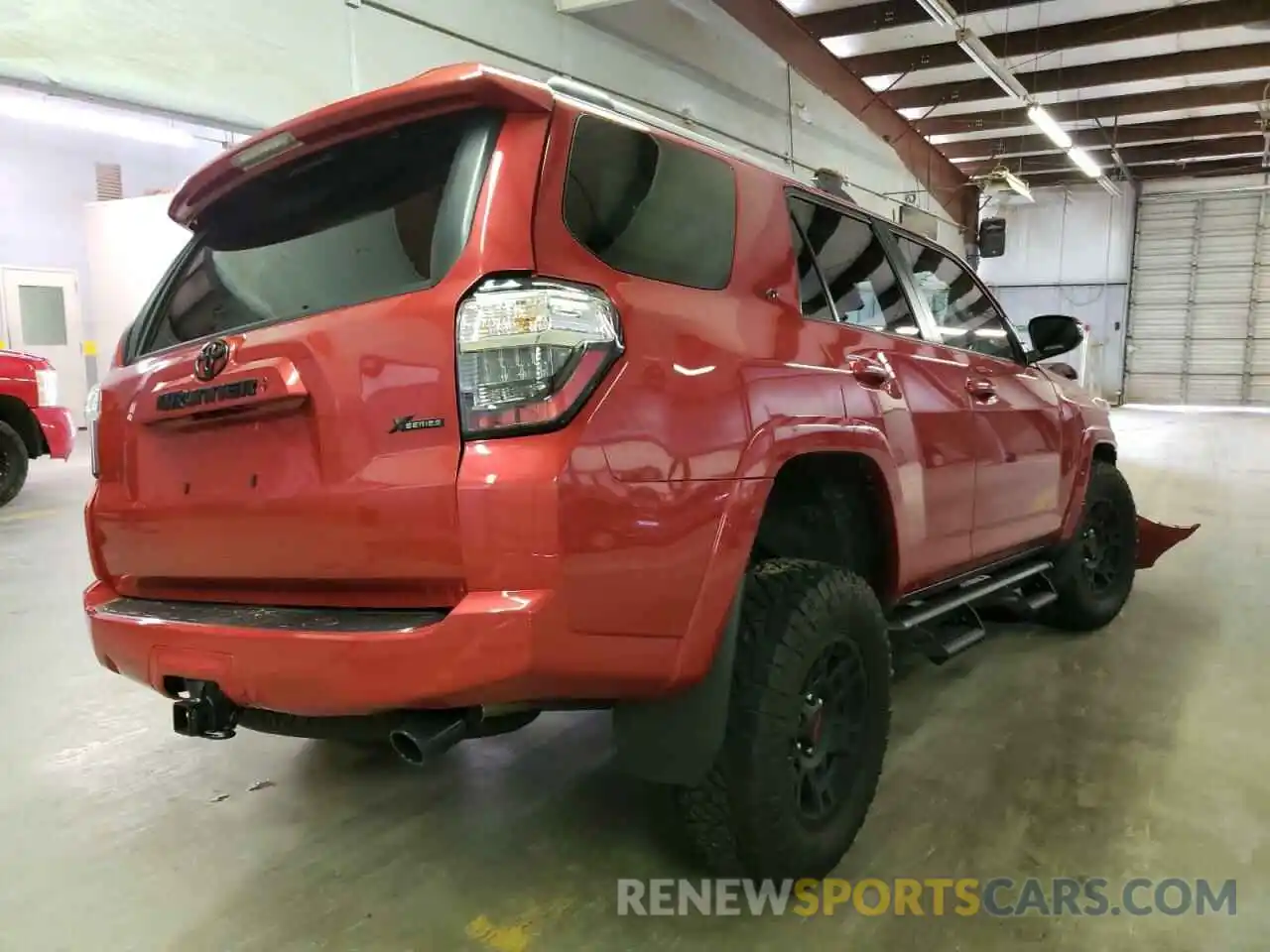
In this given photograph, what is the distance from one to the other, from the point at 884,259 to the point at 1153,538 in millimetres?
2778

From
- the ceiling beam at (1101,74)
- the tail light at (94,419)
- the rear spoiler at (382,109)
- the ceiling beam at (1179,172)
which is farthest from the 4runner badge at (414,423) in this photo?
the ceiling beam at (1179,172)

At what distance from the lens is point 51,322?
1285cm

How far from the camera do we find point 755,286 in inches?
76.0

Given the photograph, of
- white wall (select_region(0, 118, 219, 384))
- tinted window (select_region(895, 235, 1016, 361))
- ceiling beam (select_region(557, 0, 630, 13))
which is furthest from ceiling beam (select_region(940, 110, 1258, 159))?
tinted window (select_region(895, 235, 1016, 361))

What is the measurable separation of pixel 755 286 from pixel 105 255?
43.6 feet

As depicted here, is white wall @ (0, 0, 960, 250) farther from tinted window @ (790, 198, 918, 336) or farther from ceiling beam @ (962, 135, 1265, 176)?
ceiling beam @ (962, 135, 1265, 176)

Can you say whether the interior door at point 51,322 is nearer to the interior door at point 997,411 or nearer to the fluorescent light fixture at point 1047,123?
the interior door at point 997,411

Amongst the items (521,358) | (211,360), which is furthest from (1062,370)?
(211,360)

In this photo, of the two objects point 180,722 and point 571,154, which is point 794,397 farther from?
point 180,722

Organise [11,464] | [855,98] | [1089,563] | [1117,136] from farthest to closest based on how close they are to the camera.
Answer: [1117,136] < [855,98] < [11,464] < [1089,563]

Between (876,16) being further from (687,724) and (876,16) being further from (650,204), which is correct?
(687,724)

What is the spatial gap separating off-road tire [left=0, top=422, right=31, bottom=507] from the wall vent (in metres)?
7.65

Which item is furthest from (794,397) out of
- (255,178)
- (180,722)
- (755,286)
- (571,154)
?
(180,722)

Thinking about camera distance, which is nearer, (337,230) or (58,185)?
(337,230)
